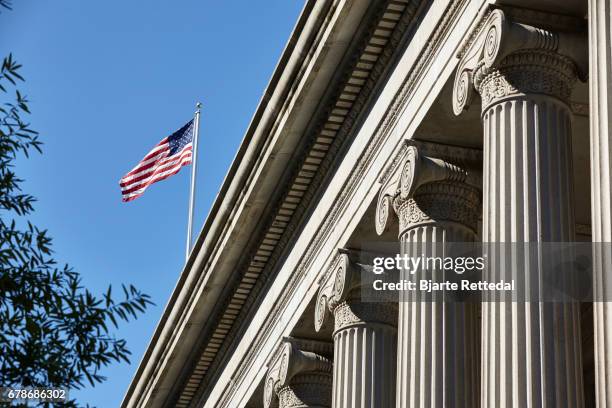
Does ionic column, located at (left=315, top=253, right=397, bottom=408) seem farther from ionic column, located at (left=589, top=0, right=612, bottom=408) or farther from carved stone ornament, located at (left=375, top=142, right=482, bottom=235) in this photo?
ionic column, located at (left=589, top=0, right=612, bottom=408)

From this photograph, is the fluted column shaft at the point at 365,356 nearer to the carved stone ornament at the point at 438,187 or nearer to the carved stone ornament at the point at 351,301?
the carved stone ornament at the point at 351,301

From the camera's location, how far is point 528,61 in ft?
85.7

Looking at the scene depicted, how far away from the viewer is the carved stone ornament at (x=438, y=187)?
30344 mm

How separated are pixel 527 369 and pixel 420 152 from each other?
8.31 meters

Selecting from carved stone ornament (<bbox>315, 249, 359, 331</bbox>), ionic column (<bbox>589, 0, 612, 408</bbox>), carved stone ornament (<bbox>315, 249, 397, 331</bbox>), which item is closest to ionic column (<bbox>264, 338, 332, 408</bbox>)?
carved stone ornament (<bbox>315, 249, 359, 331</bbox>)

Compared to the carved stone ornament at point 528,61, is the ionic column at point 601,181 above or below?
below

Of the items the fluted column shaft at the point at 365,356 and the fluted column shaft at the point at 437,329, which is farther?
the fluted column shaft at the point at 365,356

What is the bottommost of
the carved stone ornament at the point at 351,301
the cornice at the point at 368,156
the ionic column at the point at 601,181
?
the ionic column at the point at 601,181

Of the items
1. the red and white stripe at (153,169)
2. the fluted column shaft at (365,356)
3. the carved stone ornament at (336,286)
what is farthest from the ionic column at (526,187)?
the red and white stripe at (153,169)

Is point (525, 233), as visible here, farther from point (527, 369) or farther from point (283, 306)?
point (283, 306)

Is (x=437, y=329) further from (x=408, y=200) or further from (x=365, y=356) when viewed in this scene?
(x=365, y=356)

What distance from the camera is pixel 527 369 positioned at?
23406mm

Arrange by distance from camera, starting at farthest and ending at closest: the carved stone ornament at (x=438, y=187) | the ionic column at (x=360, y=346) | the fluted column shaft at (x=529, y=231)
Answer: the ionic column at (x=360, y=346), the carved stone ornament at (x=438, y=187), the fluted column shaft at (x=529, y=231)

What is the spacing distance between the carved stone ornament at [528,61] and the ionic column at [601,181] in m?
2.75
